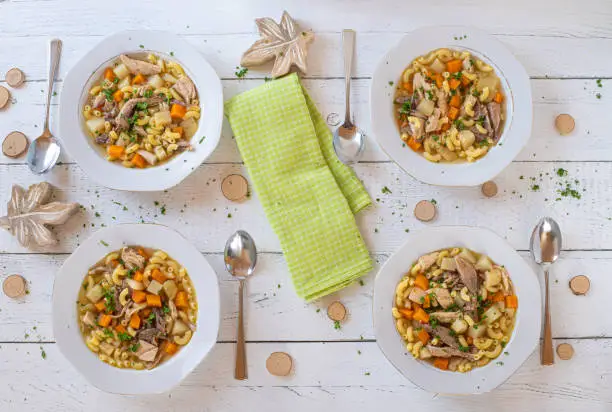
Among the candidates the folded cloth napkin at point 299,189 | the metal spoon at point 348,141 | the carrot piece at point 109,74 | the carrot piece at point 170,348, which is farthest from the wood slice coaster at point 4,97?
the metal spoon at point 348,141

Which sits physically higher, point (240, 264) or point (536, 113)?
point (536, 113)

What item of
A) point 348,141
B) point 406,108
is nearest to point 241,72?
point 348,141

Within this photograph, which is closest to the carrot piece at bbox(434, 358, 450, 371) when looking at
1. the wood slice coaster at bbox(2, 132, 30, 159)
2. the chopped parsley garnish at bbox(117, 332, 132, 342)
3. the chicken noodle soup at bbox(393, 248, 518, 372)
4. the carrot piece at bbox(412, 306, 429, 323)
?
the chicken noodle soup at bbox(393, 248, 518, 372)

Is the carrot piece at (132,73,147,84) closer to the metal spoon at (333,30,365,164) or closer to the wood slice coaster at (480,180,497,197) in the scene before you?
the metal spoon at (333,30,365,164)

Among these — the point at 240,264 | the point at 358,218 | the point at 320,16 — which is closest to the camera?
the point at 240,264

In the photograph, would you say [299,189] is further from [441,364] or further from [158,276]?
[441,364]
